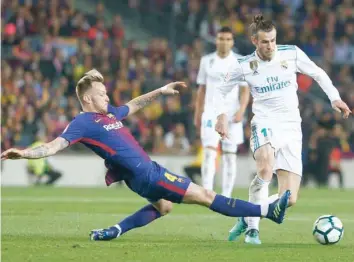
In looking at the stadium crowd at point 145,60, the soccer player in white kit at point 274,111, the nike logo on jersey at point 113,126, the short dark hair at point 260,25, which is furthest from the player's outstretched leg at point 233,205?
the stadium crowd at point 145,60

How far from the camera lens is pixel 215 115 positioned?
13.7 m

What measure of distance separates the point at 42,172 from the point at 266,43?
12157 millimetres

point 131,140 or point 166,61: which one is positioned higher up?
point 131,140

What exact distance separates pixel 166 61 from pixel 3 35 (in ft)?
12.5

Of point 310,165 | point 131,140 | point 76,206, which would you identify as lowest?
point 310,165

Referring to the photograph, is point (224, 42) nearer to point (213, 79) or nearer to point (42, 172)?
point (213, 79)

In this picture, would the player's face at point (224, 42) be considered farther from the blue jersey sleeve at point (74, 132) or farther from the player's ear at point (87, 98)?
the blue jersey sleeve at point (74, 132)

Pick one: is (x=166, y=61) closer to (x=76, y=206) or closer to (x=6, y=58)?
(x=6, y=58)

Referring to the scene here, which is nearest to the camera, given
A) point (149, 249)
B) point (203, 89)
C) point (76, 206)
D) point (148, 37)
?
point (149, 249)

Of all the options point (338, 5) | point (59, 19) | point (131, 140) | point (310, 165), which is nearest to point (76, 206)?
point (131, 140)

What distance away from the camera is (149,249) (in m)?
8.74

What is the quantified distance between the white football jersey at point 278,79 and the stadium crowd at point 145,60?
1202cm

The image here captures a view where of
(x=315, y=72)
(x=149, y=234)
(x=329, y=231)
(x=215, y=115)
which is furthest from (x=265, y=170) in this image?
(x=215, y=115)

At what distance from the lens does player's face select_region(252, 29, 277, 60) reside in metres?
9.42
